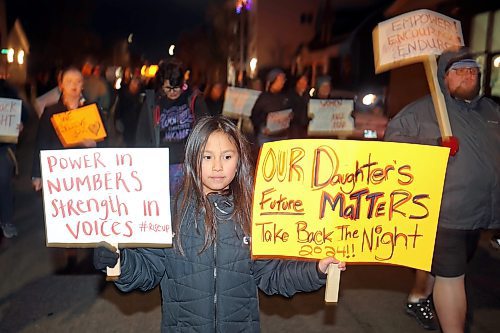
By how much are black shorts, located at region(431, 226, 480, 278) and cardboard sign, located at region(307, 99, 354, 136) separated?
5235mm

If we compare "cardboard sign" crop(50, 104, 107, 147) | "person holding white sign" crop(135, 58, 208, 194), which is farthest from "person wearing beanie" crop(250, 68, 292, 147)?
"cardboard sign" crop(50, 104, 107, 147)

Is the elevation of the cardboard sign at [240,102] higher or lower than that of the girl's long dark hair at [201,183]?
higher

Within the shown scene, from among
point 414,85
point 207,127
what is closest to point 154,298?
point 207,127

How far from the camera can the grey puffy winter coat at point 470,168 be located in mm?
3453

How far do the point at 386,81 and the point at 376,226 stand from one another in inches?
584

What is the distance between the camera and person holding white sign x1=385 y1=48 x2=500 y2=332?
3461 millimetres

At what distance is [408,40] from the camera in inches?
137

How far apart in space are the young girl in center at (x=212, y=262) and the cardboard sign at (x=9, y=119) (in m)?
4.13

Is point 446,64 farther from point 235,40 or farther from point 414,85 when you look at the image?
point 235,40

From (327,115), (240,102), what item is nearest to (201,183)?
(327,115)

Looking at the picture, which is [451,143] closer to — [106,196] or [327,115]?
[106,196]

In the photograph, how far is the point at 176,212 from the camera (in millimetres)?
2557

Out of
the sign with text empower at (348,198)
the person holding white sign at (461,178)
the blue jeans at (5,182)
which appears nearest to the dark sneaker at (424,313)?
the person holding white sign at (461,178)

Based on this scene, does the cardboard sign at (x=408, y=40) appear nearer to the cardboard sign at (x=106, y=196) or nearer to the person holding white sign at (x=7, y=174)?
the cardboard sign at (x=106, y=196)
